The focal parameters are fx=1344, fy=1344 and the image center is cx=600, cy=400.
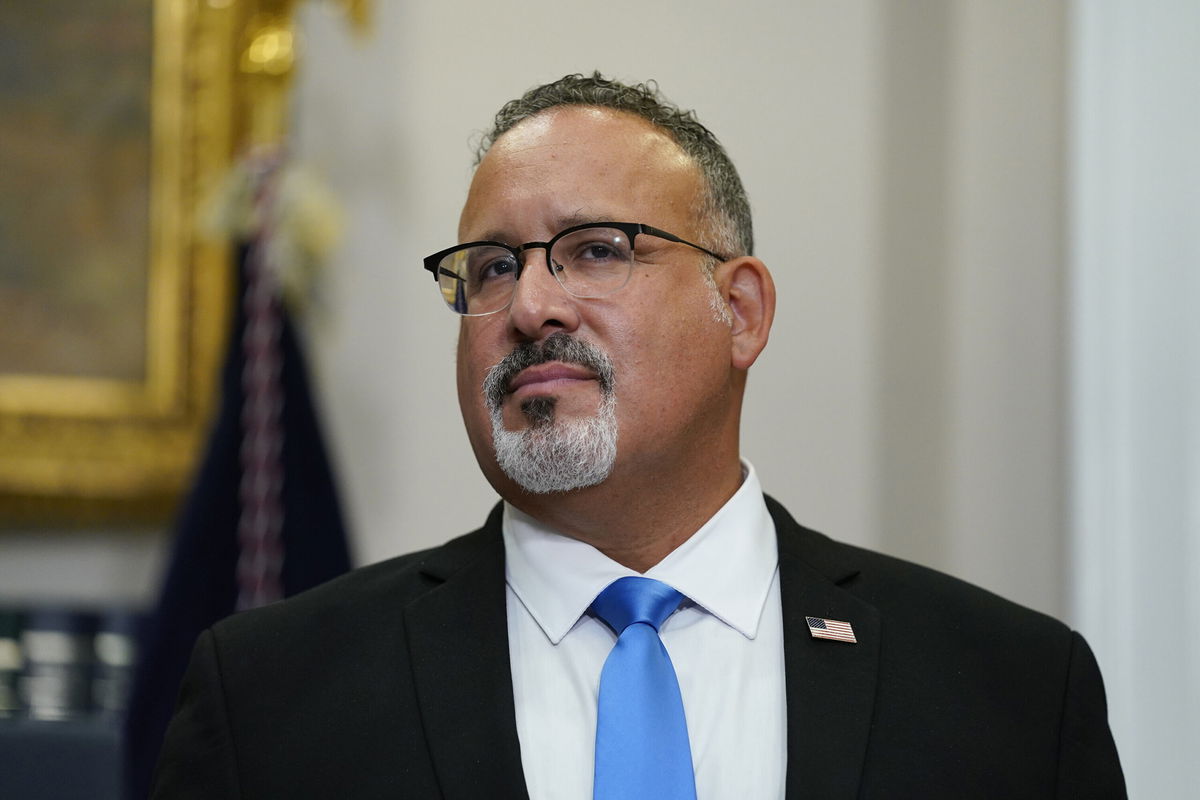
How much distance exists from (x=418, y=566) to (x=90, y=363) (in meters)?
2.01

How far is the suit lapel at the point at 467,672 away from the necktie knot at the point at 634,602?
148 millimetres

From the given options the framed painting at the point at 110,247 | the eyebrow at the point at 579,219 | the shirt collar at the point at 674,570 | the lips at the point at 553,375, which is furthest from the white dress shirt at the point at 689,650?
the framed painting at the point at 110,247

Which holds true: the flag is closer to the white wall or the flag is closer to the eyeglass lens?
the eyeglass lens

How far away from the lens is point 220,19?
12.5 feet

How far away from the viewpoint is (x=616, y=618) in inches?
74.9

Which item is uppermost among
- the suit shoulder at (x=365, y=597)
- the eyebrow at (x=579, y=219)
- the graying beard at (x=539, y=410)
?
the eyebrow at (x=579, y=219)

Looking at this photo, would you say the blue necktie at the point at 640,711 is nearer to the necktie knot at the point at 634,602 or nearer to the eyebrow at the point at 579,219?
the necktie knot at the point at 634,602

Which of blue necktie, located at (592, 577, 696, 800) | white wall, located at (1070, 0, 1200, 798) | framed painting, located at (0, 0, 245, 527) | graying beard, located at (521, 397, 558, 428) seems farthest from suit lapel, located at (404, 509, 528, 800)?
framed painting, located at (0, 0, 245, 527)

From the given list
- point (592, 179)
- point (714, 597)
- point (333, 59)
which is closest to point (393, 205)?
point (333, 59)

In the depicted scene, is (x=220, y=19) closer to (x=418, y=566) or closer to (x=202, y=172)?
(x=202, y=172)

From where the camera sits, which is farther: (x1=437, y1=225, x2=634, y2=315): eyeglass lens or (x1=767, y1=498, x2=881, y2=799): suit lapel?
(x1=437, y1=225, x2=634, y2=315): eyeglass lens

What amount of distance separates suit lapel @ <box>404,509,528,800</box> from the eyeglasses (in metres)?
0.39

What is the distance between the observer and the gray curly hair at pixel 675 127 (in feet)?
7.07

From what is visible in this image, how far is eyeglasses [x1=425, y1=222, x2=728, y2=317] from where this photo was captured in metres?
1.99
